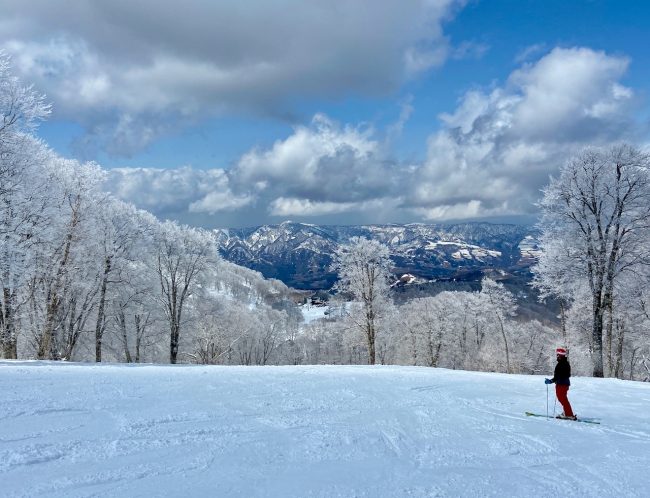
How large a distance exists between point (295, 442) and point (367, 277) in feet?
97.6

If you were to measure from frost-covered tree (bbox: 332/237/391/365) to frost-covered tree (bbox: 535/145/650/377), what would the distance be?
15.7 metres

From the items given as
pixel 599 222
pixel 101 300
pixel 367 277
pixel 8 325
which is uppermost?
pixel 599 222

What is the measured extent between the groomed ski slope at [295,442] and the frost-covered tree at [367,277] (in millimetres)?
23318

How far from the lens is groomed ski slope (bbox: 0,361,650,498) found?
248 inches

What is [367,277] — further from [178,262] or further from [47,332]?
[47,332]

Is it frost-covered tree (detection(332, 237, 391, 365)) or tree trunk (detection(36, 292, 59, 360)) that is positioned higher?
→ frost-covered tree (detection(332, 237, 391, 365))

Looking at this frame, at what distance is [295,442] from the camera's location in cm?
827

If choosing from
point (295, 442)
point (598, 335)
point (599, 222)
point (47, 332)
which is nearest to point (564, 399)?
point (295, 442)

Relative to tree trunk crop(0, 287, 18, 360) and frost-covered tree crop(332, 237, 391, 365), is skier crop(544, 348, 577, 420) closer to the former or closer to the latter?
frost-covered tree crop(332, 237, 391, 365)

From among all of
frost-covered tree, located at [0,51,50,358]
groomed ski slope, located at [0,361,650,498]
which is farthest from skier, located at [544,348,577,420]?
frost-covered tree, located at [0,51,50,358]

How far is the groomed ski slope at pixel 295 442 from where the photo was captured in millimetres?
6297

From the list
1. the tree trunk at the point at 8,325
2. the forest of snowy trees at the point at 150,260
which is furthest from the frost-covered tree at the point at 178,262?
the tree trunk at the point at 8,325

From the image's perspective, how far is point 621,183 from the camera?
22.3 metres

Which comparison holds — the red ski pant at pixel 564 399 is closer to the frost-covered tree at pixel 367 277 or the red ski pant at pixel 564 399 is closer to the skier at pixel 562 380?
the skier at pixel 562 380
